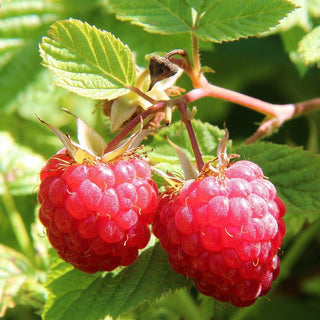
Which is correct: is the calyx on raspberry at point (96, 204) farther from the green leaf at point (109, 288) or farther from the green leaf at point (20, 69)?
the green leaf at point (20, 69)

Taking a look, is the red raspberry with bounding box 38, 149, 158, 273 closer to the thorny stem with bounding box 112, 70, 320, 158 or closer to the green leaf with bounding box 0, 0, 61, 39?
the thorny stem with bounding box 112, 70, 320, 158

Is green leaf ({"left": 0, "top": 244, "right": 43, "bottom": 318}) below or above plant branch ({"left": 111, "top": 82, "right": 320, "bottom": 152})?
below

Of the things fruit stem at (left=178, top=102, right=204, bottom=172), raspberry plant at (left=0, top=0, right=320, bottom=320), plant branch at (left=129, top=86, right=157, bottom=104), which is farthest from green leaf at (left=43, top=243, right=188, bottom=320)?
plant branch at (left=129, top=86, right=157, bottom=104)

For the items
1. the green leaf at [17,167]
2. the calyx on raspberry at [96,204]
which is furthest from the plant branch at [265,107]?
the green leaf at [17,167]

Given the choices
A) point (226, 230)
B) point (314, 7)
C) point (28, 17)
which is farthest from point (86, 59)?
point (28, 17)

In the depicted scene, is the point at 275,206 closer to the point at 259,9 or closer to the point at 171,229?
the point at 171,229

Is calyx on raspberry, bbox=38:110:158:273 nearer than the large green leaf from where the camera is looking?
Yes

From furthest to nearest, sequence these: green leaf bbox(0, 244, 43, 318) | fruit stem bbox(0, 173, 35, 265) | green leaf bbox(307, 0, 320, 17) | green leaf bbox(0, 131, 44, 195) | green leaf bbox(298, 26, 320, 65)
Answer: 1. green leaf bbox(0, 131, 44, 195)
2. fruit stem bbox(0, 173, 35, 265)
3. green leaf bbox(307, 0, 320, 17)
4. green leaf bbox(0, 244, 43, 318)
5. green leaf bbox(298, 26, 320, 65)

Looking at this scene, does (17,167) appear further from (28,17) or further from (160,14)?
(160,14)
